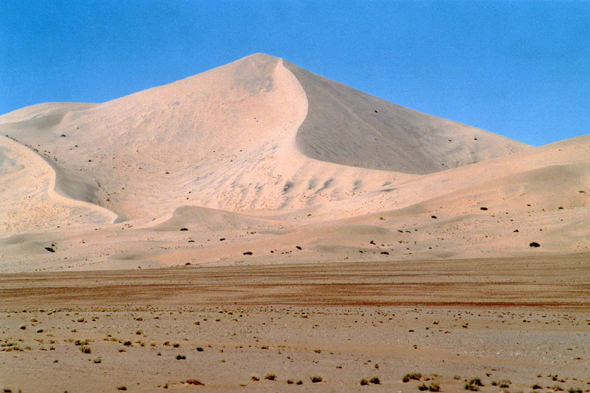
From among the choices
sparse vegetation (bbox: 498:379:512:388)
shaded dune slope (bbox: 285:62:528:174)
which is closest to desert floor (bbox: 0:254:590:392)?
sparse vegetation (bbox: 498:379:512:388)

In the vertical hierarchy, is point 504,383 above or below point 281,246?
below

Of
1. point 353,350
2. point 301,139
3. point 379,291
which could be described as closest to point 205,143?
point 301,139

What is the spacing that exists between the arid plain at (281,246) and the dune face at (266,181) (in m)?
0.29

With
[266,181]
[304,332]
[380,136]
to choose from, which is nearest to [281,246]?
[304,332]

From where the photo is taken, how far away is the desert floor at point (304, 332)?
9328mm

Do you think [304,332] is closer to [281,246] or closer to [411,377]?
[411,377]

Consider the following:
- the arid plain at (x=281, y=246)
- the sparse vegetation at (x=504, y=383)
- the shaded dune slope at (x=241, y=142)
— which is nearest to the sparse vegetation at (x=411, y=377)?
the arid plain at (x=281, y=246)

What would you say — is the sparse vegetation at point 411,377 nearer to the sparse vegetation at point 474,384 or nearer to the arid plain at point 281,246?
the arid plain at point 281,246

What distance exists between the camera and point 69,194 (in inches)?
2571

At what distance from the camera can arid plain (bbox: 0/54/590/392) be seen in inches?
421

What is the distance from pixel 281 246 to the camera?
39.9 metres

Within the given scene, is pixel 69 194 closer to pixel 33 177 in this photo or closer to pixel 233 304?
pixel 33 177

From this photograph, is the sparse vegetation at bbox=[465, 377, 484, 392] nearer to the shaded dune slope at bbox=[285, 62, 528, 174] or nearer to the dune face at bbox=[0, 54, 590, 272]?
the dune face at bbox=[0, 54, 590, 272]

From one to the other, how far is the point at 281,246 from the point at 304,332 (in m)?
25.7
